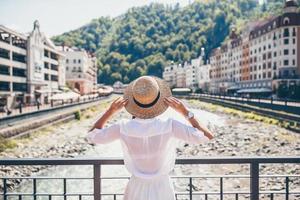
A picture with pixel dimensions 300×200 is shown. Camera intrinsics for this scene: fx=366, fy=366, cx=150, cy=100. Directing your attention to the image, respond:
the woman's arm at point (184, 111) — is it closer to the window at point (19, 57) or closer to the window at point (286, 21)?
the window at point (19, 57)

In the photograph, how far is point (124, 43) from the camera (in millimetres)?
185000

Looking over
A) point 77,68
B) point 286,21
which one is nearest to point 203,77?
point 77,68

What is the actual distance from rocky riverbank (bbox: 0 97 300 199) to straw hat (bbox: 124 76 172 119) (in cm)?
1505

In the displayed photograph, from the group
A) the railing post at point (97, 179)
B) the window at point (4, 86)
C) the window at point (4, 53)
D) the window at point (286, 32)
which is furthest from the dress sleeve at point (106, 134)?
the window at point (286, 32)

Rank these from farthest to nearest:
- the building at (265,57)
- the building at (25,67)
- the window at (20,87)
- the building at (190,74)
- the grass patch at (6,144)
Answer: the building at (190,74), the building at (265,57), the window at (20,87), the building at (25,67), the grass patch at (6,144)

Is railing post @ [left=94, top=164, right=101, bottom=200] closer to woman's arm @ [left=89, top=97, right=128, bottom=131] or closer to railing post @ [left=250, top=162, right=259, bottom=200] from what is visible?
woman's arm @ [left=89, top=97, right=128, bottom=131]

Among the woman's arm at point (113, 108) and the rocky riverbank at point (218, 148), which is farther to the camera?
the rocky riverbank at point (218, 148)

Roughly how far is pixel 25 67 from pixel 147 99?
1978 inches

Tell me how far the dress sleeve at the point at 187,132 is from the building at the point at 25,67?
4040cm

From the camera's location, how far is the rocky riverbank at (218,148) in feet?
61.9

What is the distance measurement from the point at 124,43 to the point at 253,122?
144 m

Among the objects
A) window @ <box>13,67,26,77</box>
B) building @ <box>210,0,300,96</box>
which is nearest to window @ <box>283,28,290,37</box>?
A: building @ <box>210,0,300,96</box>

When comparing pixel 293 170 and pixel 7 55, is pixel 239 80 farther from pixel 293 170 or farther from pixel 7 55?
pixel 293 170

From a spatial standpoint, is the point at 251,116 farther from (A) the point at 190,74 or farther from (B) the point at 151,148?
(A) the point at 190,74
